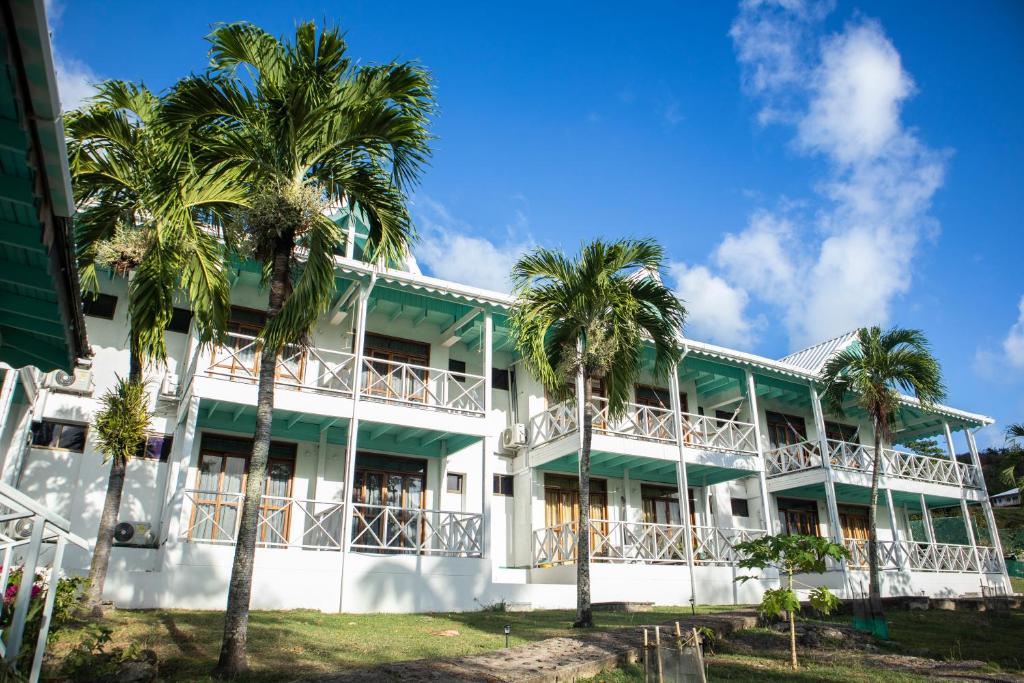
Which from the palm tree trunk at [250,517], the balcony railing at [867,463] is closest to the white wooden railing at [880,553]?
the balcony railing at [867,463]

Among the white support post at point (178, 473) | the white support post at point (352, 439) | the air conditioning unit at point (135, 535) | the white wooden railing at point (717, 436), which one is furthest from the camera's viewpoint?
the white wooden railing at point (717, 436)

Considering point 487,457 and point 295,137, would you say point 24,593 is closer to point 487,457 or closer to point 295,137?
point 295,137

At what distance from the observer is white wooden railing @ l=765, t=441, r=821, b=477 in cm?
2127

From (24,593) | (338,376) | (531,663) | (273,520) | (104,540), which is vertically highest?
(338,376)

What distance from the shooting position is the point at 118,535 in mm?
13125

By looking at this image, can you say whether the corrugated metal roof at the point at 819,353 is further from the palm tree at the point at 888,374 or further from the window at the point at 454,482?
the window at the point at 454,482

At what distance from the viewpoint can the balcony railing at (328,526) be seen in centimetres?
1420

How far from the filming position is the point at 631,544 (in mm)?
17953

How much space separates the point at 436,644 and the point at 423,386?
7.51m

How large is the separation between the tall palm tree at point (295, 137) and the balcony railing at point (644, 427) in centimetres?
891

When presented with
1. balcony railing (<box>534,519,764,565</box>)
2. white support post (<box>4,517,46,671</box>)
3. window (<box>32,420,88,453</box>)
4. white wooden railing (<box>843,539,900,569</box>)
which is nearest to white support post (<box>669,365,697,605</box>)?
balcony railing (<box>534,519,764,565</box>)

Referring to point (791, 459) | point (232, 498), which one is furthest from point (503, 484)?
point (791, 459)

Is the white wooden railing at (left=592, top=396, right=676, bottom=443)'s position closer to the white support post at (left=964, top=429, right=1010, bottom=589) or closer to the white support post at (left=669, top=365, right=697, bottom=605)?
the white support post at (left=669, top=365, right=697, bottom=605)

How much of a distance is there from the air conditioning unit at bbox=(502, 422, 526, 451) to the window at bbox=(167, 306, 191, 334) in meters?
7.97
